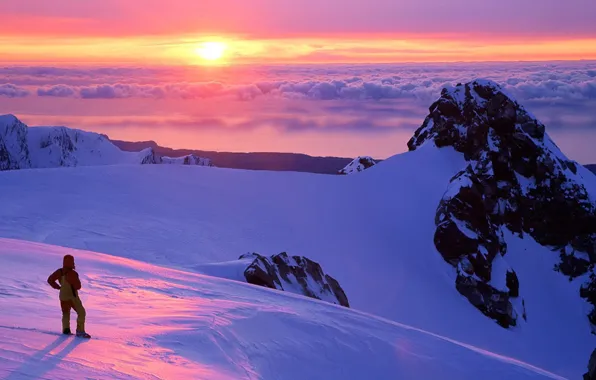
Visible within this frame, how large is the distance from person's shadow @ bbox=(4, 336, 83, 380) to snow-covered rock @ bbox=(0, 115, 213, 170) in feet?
491

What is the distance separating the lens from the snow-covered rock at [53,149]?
165500mm

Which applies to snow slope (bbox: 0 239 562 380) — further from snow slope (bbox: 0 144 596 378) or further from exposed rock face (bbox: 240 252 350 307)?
snow slope (bbox: 0 144 596 378)

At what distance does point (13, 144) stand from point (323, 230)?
433 ft

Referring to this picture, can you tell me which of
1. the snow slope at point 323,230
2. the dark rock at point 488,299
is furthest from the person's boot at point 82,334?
the dark rock at point 488,299

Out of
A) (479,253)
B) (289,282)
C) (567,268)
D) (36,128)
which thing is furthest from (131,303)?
Answer: (36,128)

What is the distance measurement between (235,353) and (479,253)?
41278 mm

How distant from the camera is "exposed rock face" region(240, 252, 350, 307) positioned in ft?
89.2

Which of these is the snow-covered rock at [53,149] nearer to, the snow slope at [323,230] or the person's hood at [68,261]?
the snow slope at [323,230]

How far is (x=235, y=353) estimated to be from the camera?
47.3 ft

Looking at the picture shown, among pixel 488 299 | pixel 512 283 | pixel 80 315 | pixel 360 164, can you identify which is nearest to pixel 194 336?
pixel 80 315

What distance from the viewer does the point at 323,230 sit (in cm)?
5328

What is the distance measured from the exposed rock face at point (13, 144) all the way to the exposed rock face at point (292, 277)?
143m

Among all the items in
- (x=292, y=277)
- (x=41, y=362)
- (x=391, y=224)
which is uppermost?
(x=41, y=362)

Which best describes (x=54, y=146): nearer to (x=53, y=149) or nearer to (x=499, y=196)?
(x=53, y=149)
